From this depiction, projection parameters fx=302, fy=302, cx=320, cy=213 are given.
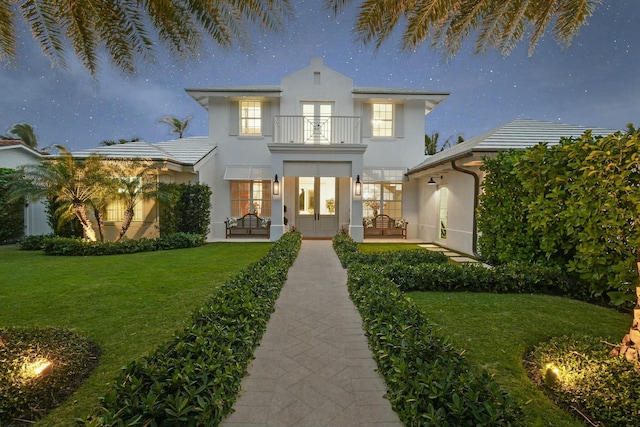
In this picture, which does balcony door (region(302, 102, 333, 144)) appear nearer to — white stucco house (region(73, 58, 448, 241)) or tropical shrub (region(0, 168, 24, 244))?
white stucco house (region(73, 58, 448, 241))

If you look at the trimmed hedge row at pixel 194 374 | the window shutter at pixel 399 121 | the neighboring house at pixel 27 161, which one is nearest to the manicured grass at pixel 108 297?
the trimmed hedge row at pixel 194 374

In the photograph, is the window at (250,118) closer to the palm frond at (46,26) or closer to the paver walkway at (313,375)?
the palm frond at (46,26)

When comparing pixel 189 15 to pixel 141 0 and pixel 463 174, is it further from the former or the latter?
pixel 463 174

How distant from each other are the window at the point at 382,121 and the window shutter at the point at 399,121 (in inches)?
8.9

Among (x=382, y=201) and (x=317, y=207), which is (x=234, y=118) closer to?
(x=317, y=207)

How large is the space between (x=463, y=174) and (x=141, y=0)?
10.9 m

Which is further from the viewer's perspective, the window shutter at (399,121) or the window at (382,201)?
the window at (382,201)

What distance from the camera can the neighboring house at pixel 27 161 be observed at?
1469 centimetres

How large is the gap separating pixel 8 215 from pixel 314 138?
1456 cm

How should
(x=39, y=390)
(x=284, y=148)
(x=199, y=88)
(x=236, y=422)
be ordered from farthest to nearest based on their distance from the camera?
(x=199, y=88), (x=284, y=148), (x=39, y=390), (x=236, y=422)

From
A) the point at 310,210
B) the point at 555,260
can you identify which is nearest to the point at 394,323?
the point at 555,260

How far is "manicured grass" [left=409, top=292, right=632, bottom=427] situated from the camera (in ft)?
10.1

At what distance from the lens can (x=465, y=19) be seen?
493 centimetres

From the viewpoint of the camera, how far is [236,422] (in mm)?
2633
